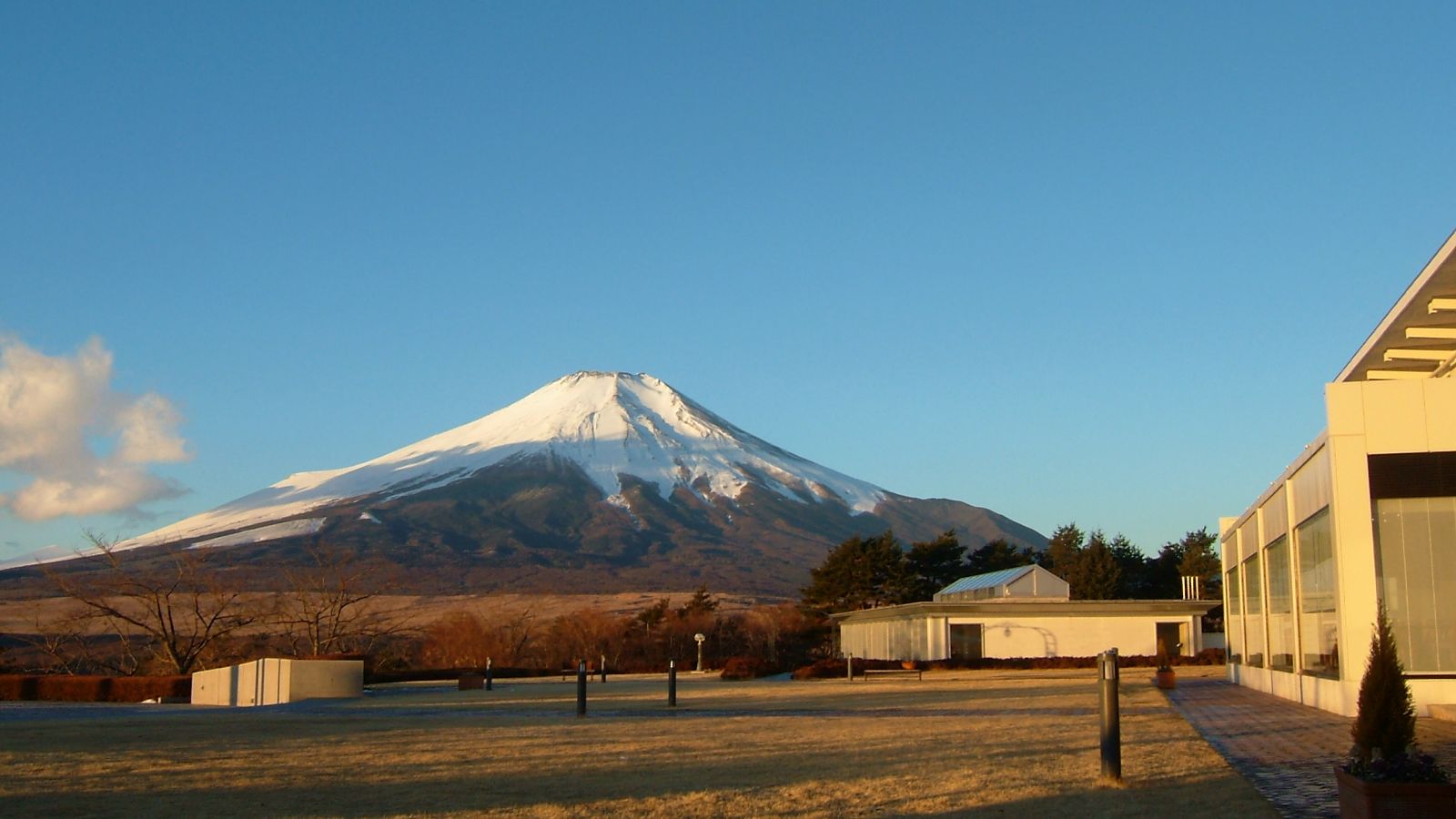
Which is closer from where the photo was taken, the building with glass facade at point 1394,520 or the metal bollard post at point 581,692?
the building with glass facade at point 1394,520

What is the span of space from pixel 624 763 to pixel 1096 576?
202ft

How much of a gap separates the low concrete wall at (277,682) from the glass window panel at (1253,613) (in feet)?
68.7

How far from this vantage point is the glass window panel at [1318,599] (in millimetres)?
19297

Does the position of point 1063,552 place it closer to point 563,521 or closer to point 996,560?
point 996,560

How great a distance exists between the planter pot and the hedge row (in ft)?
106

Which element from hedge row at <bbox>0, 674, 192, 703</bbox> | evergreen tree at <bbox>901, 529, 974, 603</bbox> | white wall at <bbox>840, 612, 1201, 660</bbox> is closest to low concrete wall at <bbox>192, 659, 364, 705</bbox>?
hedge row at <bbox>0, 674, 192, 703</bbox>

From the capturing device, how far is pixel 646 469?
19075cm

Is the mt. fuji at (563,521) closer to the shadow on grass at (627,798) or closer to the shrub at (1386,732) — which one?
the shadow on grass at (627,798)

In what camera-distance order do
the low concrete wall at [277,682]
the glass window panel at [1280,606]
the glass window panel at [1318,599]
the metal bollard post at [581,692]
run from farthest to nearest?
the low concrete wall at [277,682] → the glass window panel at [1280,606] → the metal bollard post at [581,692] → the glass window panel at [1318,599]

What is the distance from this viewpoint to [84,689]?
3412cm

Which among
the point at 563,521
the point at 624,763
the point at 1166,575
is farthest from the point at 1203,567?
the point at 563,521

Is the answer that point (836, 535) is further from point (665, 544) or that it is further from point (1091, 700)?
point (1091, 700)

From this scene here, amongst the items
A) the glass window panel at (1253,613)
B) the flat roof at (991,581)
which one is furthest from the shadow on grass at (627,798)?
the flat roof at (991,581)

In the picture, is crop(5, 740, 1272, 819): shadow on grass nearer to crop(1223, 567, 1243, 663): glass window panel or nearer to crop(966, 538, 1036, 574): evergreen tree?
crop(1223, 567, 1243, 663): glass window panel
